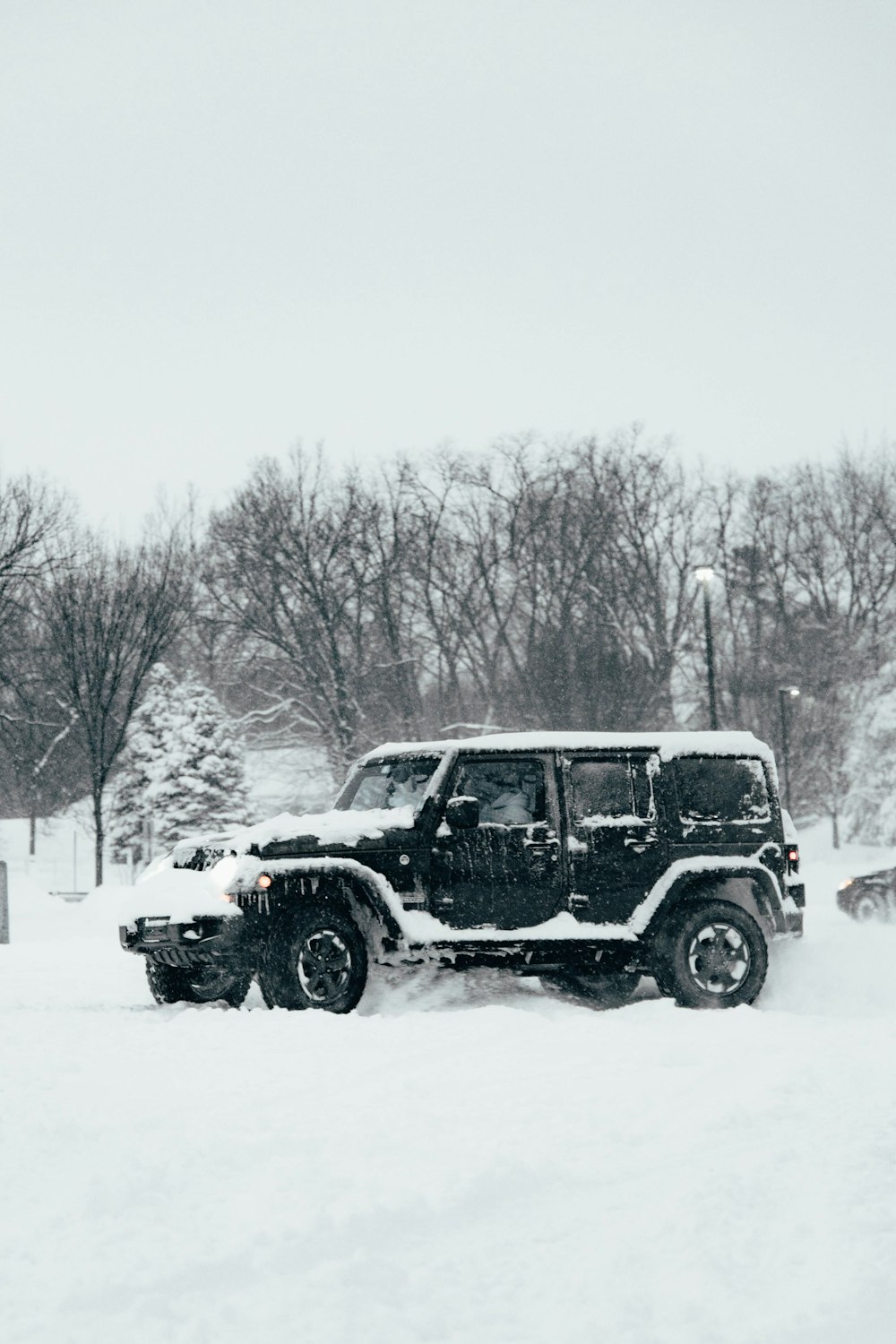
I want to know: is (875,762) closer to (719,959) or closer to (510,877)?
(719,959)

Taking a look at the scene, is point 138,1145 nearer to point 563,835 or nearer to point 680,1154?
point 680,1154

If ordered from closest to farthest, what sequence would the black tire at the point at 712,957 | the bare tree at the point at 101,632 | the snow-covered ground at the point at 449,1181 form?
the snow-covered ground at the point at 449,1181 < the black tire at the point at 712,957 < the bare tree at the point at 101,632

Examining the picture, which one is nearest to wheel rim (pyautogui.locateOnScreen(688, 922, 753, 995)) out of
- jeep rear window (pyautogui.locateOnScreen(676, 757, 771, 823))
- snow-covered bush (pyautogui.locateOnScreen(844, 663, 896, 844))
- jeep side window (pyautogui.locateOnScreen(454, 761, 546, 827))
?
jeep rear window (pyautogui.locateOnScreen(676, 757, 771, 823))

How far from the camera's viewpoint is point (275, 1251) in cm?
462

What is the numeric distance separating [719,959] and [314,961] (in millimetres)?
2934

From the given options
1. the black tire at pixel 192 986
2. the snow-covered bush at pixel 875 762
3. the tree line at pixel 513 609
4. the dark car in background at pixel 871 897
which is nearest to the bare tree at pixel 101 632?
the tree line at pixel 513 609

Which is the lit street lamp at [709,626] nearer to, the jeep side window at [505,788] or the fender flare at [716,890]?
the fender flare at [716,890]

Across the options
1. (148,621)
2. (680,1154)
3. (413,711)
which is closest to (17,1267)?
(680,1154)

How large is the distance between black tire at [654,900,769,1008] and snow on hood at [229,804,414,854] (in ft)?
6.87

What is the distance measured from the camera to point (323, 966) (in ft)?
32.5

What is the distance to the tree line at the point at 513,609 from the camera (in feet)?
146

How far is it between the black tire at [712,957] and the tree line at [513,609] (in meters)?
28.4

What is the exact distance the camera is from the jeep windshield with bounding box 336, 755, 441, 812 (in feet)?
35.1

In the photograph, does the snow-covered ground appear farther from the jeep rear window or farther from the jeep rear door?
the jeep rear window
